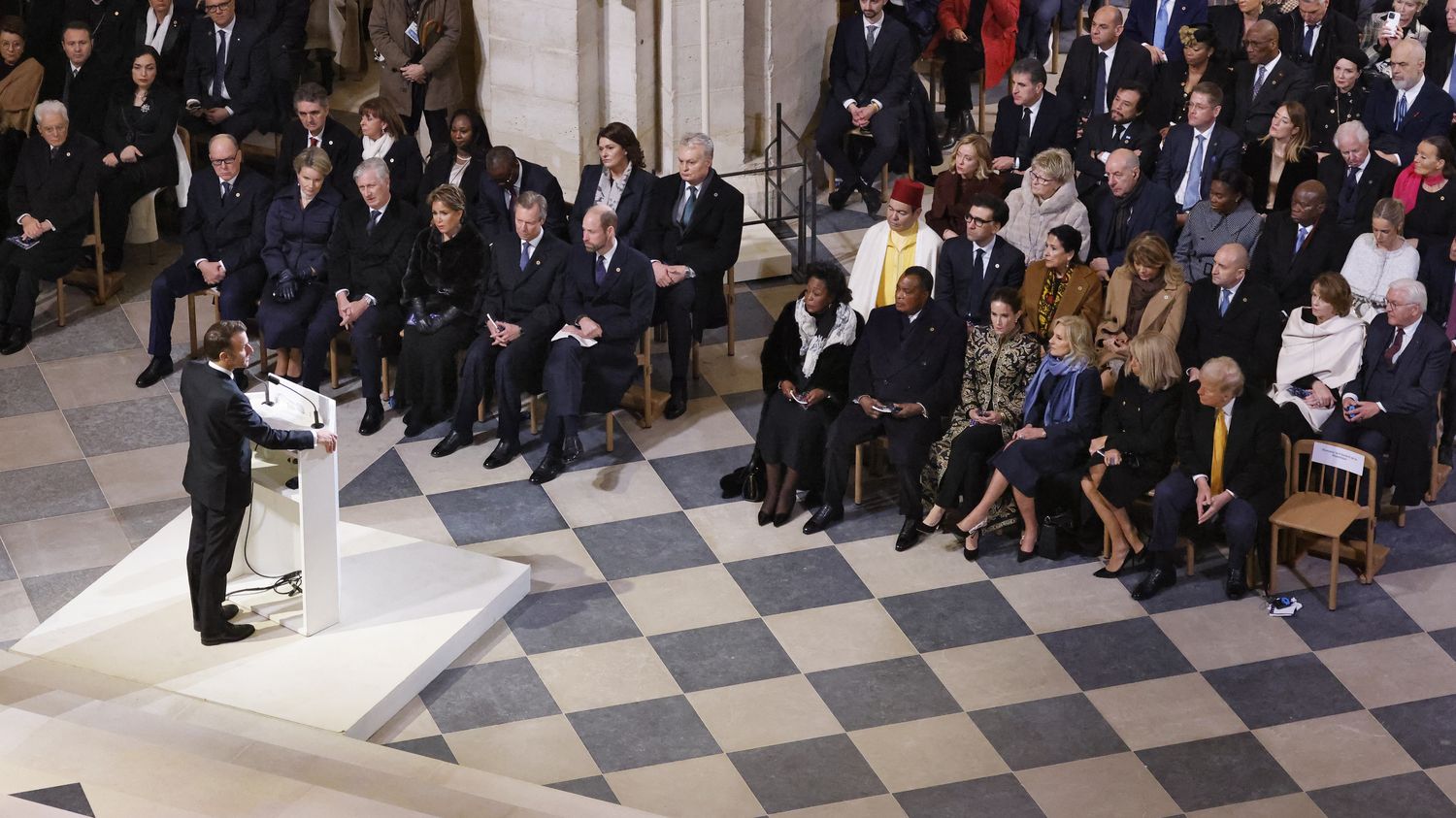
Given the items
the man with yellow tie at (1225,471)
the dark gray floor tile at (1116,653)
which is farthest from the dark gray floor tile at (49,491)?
the man with yellow tie at (1225,471)

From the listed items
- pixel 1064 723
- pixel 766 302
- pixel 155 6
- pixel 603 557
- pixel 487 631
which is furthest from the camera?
pixel 155 6

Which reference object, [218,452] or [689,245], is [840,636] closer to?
[218,452]

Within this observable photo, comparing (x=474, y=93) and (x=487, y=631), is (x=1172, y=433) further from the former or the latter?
(x=474, y=93)

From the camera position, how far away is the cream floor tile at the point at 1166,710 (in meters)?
7.34

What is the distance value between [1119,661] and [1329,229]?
2.52 metres

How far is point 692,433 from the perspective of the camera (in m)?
9.60

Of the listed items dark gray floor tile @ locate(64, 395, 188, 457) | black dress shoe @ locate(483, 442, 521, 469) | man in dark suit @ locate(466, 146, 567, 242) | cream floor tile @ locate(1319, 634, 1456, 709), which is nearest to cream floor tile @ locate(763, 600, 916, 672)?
cream floor tile @ locate(1319, 634, 1456, 709)

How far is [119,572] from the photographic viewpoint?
8078 millimetres

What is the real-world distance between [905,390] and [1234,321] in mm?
1488

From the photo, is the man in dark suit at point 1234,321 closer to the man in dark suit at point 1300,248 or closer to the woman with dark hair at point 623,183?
the man in dark suit at point 1300,248

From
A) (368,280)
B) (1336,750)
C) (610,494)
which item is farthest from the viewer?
(368,280)

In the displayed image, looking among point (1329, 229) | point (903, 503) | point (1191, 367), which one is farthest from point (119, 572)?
point (1329, 229)

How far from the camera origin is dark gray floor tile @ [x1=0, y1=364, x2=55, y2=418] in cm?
968

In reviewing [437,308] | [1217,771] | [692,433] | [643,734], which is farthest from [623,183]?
[1217,771]
